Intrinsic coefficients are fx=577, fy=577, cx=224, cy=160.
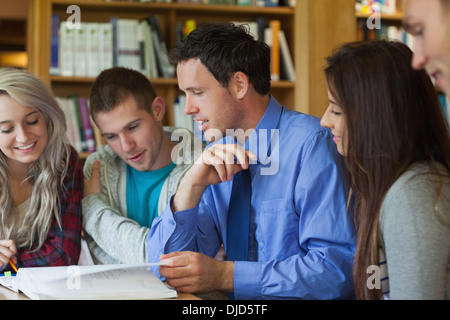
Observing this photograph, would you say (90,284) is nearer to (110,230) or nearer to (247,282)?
(247,282)

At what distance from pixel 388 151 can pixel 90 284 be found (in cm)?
61

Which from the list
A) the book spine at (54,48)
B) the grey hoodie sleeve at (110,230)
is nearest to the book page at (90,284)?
the grey hoodie sleeve at (110,230)

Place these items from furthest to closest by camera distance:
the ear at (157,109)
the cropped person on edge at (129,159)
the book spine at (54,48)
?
1. the book spine at (54,48)
2. the ear at (157,109)
3. the cropped person on edge at (129,159)

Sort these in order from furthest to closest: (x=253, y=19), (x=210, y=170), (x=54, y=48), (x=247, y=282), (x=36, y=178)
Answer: (x=253, y=19) < (x=54, y=48) < (x=36, y=178) < (x=210, y=170) < (x=247, y=282)

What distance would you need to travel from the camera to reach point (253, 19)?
341 cm

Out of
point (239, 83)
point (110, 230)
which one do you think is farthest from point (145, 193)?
point (239, 83)

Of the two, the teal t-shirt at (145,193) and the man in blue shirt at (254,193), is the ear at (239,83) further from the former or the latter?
the teal t-shirt at (145,193)

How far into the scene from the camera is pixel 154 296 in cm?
109

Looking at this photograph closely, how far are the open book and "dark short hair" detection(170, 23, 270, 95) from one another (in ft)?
2.05

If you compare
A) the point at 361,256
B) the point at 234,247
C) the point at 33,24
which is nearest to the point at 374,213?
the point at 361,256

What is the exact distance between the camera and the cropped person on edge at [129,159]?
70.3 inches

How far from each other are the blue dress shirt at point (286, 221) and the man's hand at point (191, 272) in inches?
2.0
